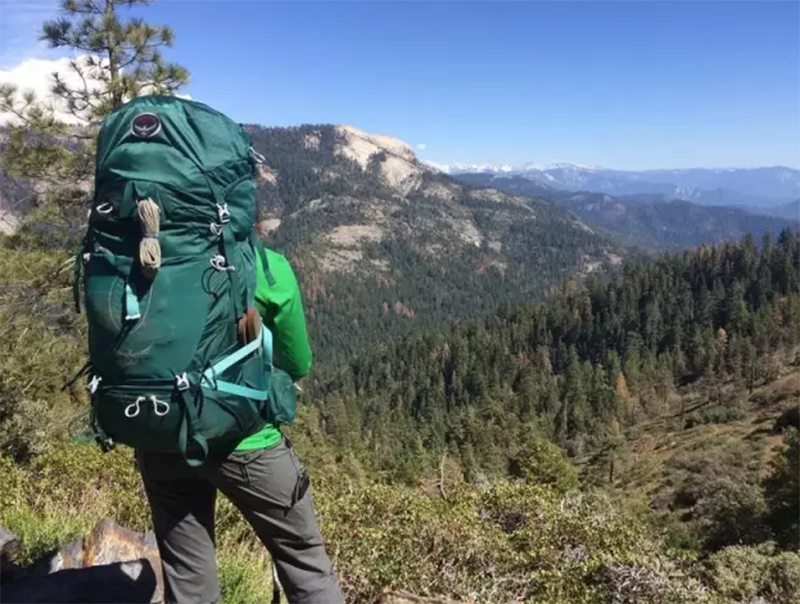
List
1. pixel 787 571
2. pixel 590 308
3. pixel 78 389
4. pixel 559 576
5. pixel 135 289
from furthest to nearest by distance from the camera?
pixel 590 308 < pixel 78 389 < pixel 787 571 < pixel 559 576 < pixel 135 289

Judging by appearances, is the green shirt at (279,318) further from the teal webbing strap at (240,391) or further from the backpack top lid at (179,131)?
the backpack top lid at (179,131)

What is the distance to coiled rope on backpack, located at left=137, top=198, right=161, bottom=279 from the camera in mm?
2053

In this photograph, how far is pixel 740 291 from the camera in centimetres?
9612

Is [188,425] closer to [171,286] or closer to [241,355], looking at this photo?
[241,355]

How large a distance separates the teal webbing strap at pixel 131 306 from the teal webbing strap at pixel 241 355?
29 cm

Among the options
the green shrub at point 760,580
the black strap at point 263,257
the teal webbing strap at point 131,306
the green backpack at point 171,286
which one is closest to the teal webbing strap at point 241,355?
the green backpack at point 171,286

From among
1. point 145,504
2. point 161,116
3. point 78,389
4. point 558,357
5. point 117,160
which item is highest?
point 161,116

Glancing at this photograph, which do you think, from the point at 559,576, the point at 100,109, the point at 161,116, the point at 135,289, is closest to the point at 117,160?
the point at 161,116

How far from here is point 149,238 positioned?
2.07m

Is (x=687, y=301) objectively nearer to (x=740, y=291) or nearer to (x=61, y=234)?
(x=740, y=291)

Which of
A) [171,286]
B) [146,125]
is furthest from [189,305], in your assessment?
[146,125]

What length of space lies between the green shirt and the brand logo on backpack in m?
0.55

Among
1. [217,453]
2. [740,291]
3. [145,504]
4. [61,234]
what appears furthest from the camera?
[740,291]

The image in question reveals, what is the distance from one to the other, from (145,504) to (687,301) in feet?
354
